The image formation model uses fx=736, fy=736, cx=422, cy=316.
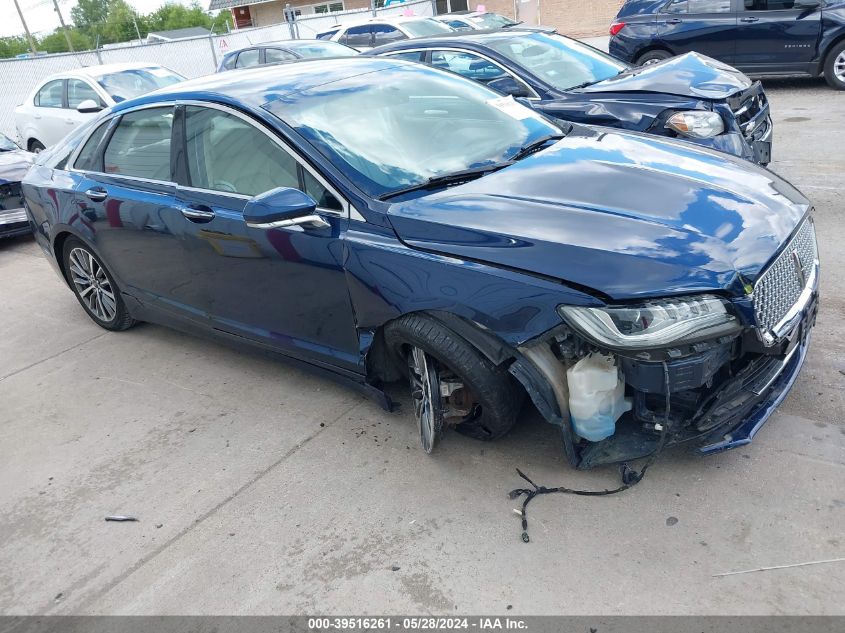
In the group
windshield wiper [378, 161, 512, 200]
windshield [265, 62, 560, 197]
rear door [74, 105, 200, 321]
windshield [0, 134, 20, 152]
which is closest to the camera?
windshield wiper [378, 161, 512, 200]

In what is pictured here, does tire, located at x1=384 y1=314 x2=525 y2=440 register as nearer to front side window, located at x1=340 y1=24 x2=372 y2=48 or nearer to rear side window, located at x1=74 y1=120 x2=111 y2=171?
rear side window, located at x1=74 y1=120 x2=111 y2=171

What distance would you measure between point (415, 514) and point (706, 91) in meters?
4.44

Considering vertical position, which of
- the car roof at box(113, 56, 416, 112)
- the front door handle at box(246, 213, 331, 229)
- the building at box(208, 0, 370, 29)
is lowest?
the building at box(208, 0, 370, 29)

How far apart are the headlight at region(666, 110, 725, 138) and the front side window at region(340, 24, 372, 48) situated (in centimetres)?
985

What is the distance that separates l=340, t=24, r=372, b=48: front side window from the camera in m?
14.5

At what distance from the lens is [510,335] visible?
114 inches

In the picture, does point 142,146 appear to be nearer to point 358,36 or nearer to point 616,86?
point 616,86

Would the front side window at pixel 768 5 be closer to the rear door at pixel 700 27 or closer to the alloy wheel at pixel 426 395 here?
the rear door at pixel 700 27

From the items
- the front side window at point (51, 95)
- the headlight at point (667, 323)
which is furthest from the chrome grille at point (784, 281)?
the front side window at point (51, 95)

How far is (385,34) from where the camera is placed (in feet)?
46.3

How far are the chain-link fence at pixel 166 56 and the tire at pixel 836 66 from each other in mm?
11859

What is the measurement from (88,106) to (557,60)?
6.44m

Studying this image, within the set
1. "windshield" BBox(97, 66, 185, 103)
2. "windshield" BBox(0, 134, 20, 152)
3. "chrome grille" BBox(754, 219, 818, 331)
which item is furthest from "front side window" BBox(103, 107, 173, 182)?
"windshield" BBox(97, 66, 185, 103)

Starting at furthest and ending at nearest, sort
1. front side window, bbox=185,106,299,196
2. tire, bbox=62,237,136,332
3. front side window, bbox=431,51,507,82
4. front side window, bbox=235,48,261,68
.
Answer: front side window, bbox=235,48,261,68 < front side window, bbox=431,51,507,82 < tire, bbox=62,237,136,332 < front side window, bbox=185,106,299,196
